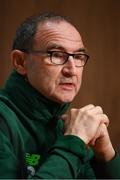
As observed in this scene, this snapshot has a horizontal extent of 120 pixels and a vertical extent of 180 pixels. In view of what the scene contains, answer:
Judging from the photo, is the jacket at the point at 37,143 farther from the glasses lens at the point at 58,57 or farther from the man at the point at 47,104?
the glasses lens at the point at 58,57

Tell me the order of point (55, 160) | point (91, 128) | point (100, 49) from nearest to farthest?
point (55, 160) → point (91, 128) → point (100, 49)

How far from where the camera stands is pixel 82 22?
112 inches

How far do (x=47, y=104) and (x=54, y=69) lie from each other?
0.39 feet

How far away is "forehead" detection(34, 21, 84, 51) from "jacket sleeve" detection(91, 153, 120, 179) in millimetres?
404

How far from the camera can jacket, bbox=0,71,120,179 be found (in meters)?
1.18

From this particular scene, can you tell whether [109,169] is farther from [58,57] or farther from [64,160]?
[58,57]

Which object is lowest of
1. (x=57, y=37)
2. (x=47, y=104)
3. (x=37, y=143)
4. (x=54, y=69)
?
(x=37, y=143)

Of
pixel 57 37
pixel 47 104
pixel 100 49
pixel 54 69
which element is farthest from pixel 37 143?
pixel 100 49

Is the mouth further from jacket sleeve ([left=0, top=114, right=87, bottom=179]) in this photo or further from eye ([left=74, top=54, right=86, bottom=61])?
jacket sleeve ([left=0, top=114, right=87, bottom=179])

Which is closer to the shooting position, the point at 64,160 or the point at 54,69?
the point at 64,160

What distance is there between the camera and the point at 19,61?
4.84 feet

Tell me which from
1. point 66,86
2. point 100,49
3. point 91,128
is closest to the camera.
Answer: point 91,128

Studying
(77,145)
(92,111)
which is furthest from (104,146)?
(77,145)

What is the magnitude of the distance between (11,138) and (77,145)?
0.20m
